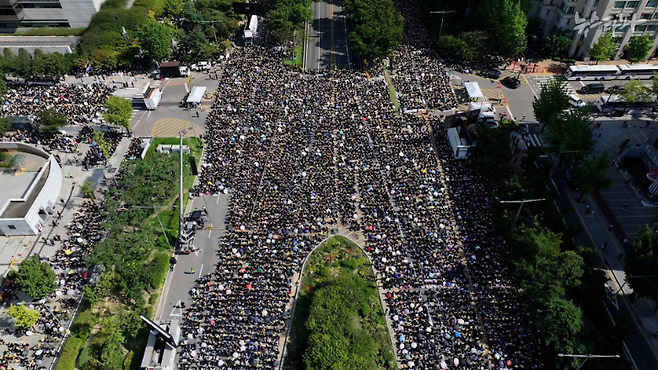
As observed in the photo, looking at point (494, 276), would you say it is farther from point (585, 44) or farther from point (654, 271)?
point (585, 44)

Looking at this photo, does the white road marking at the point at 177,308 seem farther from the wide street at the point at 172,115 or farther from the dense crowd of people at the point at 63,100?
the dense crowd of people at the point at 63,100

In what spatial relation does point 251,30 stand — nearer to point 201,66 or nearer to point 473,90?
point 201,66

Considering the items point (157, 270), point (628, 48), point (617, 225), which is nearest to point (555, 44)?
point (628, 48)

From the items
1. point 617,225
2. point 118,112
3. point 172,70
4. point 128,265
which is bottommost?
point 128,265

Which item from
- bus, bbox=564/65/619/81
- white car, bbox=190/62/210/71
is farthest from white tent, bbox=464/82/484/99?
white car, bbox=190/62/210/71

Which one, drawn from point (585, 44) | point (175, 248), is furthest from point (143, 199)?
point (585, 44)

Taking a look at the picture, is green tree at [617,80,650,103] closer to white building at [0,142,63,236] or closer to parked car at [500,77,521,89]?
parked car at [500,77,521,89]

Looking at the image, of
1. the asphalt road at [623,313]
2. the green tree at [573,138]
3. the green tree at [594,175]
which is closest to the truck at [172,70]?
the green tree at [573,138]
